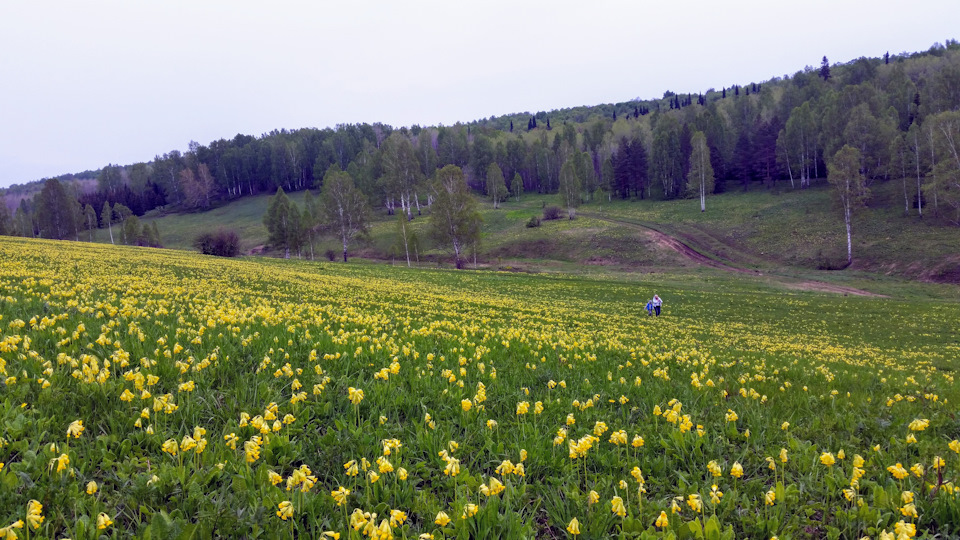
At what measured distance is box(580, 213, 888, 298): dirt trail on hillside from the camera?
4300 cm

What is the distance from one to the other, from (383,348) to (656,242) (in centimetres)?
6852

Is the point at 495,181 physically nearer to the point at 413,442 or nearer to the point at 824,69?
the point at 413,442

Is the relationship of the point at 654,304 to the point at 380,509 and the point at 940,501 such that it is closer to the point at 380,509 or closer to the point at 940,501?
the point at 940,501

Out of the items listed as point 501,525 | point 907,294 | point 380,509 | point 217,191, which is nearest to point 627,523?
point 501,525

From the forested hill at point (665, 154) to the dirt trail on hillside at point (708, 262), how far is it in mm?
22494

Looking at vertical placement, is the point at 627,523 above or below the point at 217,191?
A: below

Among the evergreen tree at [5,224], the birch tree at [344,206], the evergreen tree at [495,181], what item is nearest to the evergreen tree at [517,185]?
the evergreen tree at [495,181]

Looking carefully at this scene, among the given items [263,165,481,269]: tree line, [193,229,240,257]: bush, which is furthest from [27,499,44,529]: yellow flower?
[193,229,240,257]: bush

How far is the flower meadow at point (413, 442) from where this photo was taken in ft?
10.4

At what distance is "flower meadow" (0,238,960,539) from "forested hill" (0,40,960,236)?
2691 inches

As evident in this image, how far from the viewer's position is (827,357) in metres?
14.3

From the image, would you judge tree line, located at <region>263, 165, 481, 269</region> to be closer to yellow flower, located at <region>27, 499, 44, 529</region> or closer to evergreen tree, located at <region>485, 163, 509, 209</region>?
evergreen tree, located at <region>485, 163, 509, 209</region>

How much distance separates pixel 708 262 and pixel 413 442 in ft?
216

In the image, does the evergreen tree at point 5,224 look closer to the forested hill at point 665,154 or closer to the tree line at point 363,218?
the forested hill at point 665,154
